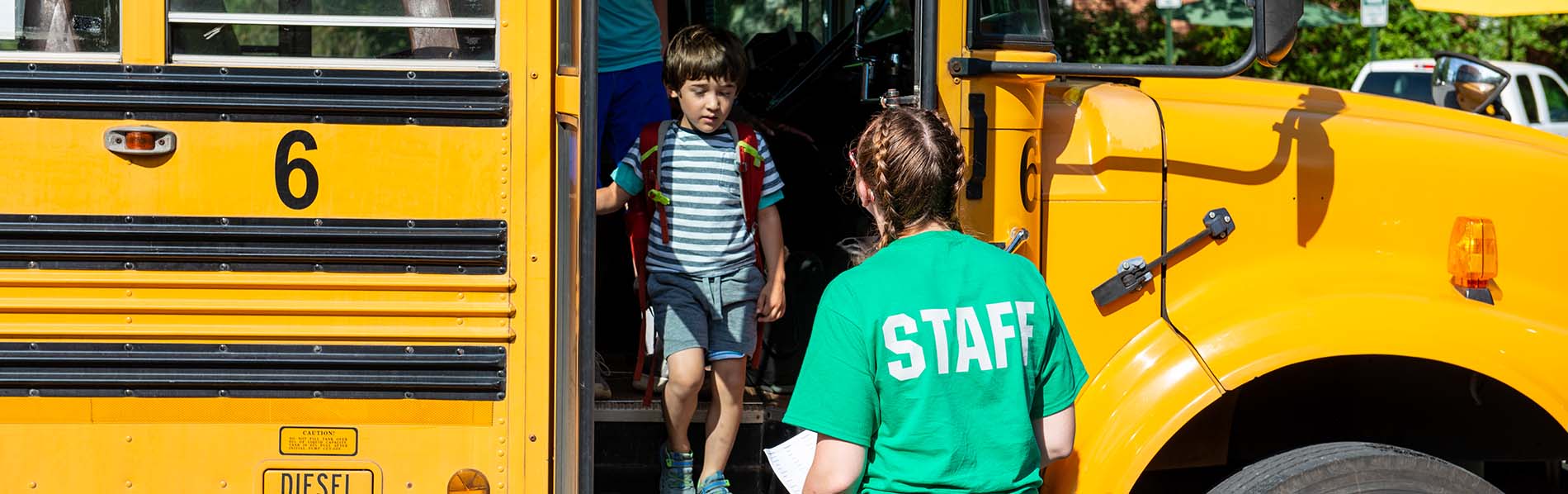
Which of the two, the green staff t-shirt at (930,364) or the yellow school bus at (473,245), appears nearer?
the green staff t-shirt at (930,364)

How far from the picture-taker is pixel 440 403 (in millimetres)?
2727

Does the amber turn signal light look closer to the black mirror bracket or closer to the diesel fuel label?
Result: the diesel fuel label

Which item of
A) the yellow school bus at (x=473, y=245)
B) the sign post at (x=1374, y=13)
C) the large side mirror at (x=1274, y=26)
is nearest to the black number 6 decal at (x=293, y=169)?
the yellow school bus at (x=473, y=245)

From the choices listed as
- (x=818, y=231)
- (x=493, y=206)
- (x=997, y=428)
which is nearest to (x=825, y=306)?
(x=997, y=428)

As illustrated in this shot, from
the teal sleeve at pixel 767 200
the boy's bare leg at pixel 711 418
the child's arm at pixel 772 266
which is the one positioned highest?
the teal sleeve at pixel 767 200

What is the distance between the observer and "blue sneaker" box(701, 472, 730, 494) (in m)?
3.24

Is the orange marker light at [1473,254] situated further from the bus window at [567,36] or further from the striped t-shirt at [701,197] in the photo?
the bus window at [567,36]

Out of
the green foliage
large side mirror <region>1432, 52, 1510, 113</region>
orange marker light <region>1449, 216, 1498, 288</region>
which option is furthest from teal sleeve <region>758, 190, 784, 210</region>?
the green foliage

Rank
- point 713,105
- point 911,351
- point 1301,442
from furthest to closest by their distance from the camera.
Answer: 1. point 1301,442
2. point 713,105
3. point 911,351

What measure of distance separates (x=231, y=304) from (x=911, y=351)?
4.56 feet

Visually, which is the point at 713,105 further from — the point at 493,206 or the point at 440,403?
the point at 440,403

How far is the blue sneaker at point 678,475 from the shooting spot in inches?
128

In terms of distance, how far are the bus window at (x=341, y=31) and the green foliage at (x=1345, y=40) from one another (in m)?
13.1

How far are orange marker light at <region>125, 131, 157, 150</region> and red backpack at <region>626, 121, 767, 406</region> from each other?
1.10 metres
